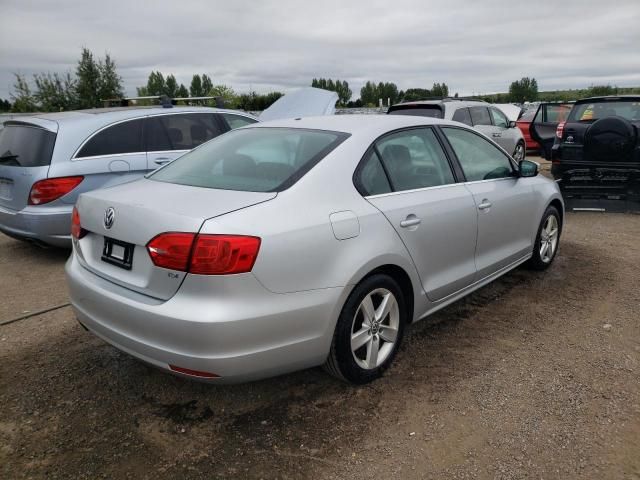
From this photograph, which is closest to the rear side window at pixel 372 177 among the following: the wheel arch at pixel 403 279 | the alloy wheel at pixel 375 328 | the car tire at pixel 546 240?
the wheel arch at pixel 403 279

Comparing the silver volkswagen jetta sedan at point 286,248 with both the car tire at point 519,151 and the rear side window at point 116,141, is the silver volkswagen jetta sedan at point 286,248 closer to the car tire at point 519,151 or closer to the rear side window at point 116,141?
the rear side window at point 116,141

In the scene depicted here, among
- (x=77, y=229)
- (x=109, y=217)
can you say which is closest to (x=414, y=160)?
(x=109, y=217)

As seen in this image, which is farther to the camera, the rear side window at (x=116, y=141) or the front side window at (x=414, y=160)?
the rear side window at (x=116, y=141)

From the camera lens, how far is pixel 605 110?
7.69 m

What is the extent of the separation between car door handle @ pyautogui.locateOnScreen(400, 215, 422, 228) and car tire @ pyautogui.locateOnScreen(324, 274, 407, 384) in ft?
1.07

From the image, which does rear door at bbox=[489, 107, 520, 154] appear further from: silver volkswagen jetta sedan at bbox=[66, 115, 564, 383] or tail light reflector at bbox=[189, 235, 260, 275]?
tail light reflector at bbox=[189, 235, 260, 275]

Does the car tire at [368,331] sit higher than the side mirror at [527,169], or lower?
lower

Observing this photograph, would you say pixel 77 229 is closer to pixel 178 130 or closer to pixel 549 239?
pixel 178 130

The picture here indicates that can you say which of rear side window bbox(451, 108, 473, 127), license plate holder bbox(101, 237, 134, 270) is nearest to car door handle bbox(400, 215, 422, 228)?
license plate holder bbox(101, 237, 134, 270)

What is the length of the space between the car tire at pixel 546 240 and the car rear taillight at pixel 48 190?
14.8 feet

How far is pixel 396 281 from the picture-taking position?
10.2 ft

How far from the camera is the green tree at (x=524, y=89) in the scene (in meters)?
80.0

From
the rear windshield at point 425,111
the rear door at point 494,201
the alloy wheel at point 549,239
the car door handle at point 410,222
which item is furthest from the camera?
the rear windshield at point 425,111

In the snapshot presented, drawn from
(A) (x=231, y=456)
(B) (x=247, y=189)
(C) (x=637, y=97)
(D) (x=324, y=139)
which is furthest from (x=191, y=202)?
(C) (x=637, y=97)
